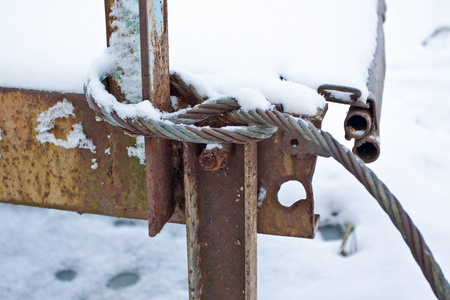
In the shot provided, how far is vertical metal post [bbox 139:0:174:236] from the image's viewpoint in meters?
0.90

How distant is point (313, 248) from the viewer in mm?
2355

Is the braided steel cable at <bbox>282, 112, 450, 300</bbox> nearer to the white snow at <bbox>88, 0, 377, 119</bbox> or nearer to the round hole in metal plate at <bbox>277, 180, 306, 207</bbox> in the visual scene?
the white snow at <bbox>88, 0, 377, 119</bbox>

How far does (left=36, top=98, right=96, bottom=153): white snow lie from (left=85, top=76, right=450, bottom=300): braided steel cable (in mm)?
186

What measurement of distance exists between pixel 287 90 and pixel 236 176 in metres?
0.20

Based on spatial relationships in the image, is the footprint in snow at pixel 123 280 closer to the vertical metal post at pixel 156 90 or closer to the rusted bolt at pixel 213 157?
the vertical metal post at pixel 156 90

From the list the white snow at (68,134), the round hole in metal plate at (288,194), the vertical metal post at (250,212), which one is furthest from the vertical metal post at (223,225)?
the white snow at (68,134)

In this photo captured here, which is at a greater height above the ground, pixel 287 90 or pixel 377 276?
pixel 287 90

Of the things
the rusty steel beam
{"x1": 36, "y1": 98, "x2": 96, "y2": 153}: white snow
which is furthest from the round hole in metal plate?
{"x1": 36, "y1": 98, "x2": 96, "y2": 153}: white snow

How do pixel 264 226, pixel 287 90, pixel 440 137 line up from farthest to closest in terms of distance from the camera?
pixel 440 137, pixel 264 226, pixel 287 90

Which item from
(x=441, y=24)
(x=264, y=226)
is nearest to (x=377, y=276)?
(x=264, y=226)

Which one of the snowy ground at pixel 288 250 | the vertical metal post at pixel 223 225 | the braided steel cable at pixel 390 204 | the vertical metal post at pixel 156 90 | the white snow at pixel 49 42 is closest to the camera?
the braided steel cable at pixel 390 204

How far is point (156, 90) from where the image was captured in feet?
3.13

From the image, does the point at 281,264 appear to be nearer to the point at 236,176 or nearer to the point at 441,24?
the point at 236,176

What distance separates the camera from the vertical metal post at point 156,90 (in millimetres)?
903
